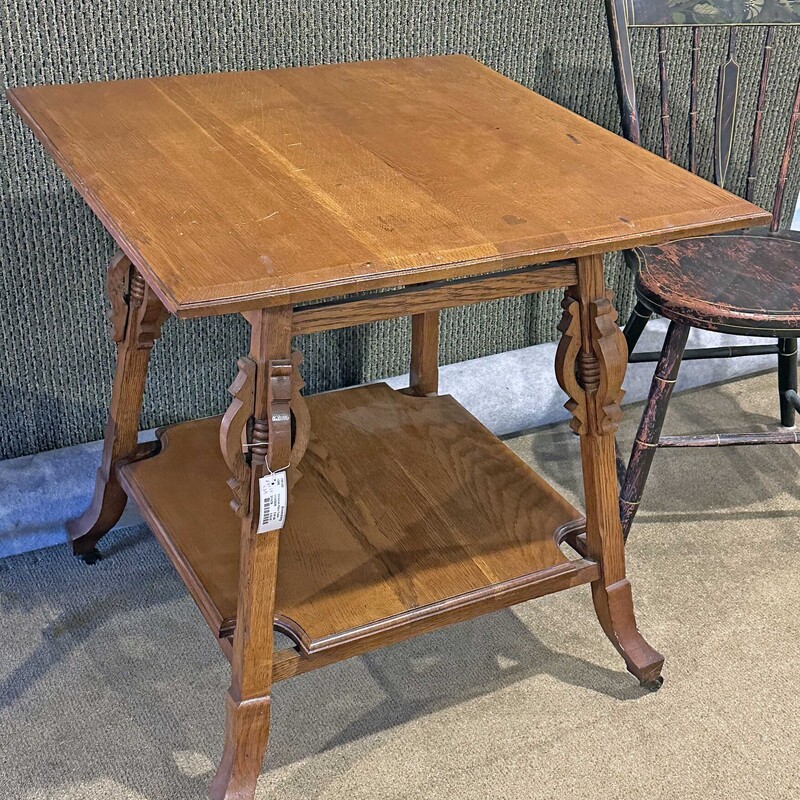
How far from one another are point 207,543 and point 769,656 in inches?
30.6

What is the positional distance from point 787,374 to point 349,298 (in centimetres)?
105

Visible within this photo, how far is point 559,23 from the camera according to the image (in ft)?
5.68

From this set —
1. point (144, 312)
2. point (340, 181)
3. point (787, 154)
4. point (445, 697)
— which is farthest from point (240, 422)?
point (787, 154)

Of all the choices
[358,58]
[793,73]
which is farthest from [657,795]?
[793,73]

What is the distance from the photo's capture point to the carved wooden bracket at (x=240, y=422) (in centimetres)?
99

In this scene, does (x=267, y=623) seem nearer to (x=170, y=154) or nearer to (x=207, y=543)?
(x=207, y=543)

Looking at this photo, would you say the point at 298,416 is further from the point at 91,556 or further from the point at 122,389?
the point at 91,556

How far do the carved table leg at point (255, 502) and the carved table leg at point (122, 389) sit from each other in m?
0.34

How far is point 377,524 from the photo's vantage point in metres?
1.34

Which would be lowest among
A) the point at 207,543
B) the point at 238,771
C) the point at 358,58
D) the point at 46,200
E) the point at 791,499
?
the point at 791,499

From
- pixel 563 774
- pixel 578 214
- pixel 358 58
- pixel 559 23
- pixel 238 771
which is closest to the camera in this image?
pixel 578 214

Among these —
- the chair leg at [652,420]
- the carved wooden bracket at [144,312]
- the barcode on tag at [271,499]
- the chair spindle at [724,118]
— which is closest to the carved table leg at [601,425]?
the chair leg at [652,420]

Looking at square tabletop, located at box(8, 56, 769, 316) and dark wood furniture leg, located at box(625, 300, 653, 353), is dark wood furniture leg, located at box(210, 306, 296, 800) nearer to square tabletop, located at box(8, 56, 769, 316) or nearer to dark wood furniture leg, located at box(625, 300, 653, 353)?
square tabletop, located at box(8, 56, 769, 316)

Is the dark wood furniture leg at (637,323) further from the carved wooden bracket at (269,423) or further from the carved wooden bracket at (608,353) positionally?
the carved wooden bracket at (269,423)
